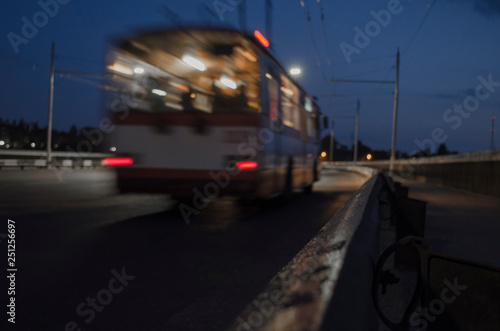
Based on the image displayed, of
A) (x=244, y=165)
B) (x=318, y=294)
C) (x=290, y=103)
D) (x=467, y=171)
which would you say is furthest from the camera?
(x=467, y=171)

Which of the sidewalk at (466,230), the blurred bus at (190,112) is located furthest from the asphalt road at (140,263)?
the sidewalk at (466,230)

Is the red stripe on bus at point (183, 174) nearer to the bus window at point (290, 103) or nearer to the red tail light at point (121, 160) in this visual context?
the red tail light at point (121, 160)

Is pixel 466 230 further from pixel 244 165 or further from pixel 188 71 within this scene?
pixel 188 71

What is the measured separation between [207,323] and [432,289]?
6.03ft

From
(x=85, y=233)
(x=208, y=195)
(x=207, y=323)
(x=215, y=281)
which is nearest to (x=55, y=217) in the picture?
(x=85, y=233)

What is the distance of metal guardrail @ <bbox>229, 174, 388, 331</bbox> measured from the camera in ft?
3.78

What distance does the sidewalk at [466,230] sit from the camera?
605 centimetres

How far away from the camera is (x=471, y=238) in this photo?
7141 mm

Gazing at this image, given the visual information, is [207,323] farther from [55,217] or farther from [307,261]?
[55,217]

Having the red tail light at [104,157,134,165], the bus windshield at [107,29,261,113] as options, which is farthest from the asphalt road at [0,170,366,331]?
the bus windshield at [107,29,261,113]

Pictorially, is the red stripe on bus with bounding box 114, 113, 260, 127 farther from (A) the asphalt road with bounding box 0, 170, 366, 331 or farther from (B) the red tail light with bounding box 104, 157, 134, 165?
(A) the asphalt road with bounding box 0, 170, 366, 331

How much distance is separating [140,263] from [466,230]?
5637 millimetres

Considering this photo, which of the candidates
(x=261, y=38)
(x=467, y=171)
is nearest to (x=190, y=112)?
(x=261, y=38)

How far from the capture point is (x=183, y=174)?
352 inches
